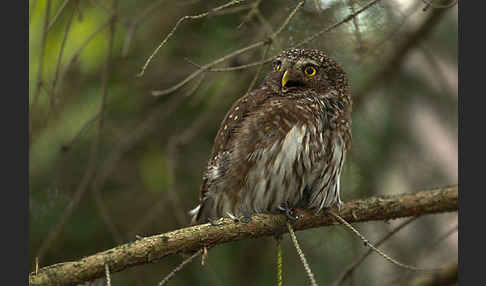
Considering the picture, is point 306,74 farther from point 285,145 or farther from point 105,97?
point 105,97

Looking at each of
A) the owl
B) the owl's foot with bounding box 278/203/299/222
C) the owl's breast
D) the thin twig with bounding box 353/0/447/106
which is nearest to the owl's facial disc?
the owl

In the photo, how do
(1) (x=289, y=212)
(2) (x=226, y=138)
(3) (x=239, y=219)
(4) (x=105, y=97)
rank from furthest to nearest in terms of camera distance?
(2) (x=226, y=138)
(1) (x=289, y=212)
(4) (x=105, y=97)
(3) (x=239, y=219)

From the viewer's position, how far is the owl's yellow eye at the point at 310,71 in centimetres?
319

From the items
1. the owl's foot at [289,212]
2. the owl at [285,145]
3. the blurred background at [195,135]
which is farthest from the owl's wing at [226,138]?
the owl's foot at [289,212]

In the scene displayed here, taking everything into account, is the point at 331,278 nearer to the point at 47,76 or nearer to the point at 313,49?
the point at 313,49

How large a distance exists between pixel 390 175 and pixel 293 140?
4.74 ft

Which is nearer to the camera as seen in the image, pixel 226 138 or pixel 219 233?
pixel 219 233

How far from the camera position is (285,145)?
289cm

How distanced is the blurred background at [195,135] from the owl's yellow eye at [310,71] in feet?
0.43

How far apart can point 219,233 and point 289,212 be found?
1.86 feet

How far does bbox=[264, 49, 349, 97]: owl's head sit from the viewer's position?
3145 mm

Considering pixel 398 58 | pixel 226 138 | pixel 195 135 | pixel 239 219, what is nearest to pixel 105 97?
pixel 226 138

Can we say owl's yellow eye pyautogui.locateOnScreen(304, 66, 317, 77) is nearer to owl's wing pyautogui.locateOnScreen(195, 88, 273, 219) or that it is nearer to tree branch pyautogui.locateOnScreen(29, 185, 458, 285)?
owl's wing pyautogui.locateOnScreen(195, 88, 273, 219)

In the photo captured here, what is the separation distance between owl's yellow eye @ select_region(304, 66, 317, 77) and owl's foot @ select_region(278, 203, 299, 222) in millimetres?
784
